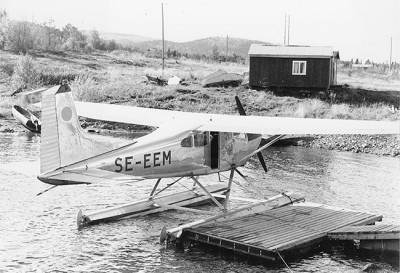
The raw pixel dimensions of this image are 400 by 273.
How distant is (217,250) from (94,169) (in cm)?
331

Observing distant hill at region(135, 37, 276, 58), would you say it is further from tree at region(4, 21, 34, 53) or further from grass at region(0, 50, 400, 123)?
grass at region(0, 50, 400, 123)

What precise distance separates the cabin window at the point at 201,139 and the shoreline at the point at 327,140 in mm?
15510

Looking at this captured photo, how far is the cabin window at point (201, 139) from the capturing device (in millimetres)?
13820

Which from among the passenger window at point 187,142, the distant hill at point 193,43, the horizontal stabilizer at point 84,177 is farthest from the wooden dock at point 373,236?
the distant hill at point 193,43

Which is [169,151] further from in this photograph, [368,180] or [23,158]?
[23,158]

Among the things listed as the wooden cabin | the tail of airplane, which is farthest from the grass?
the tail of airplane

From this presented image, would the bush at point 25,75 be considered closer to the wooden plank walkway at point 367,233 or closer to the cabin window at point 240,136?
the cabin window at point 240,136

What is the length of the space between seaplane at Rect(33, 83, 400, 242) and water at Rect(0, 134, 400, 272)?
0.72 metres

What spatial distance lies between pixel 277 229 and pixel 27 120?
20675 millimetres

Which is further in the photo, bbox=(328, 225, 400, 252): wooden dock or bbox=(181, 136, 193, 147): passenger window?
bbox=(181, 136, 193, 147): passenger window

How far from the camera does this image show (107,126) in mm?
32625

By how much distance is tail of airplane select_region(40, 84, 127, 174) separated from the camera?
1153 centimetres

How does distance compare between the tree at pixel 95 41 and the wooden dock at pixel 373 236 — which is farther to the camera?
the tree at pixel 95 41

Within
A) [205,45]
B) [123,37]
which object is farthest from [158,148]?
[123,37]
